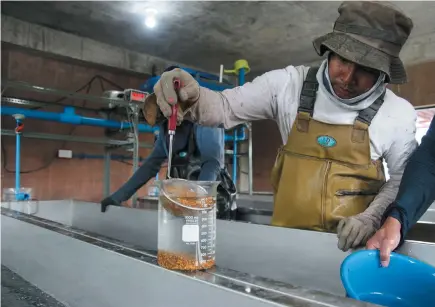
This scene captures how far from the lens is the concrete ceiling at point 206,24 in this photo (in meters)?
3.12

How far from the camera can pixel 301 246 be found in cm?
97

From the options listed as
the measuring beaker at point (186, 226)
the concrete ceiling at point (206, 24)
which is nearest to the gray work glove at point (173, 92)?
the measuring beaker at point (186, 226)

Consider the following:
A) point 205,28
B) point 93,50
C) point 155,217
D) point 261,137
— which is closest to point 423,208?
point 155,217

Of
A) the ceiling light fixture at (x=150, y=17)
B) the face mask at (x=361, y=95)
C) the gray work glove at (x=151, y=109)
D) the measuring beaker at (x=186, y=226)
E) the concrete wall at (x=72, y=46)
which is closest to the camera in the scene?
the measuring beaker at (x=186, y=226)

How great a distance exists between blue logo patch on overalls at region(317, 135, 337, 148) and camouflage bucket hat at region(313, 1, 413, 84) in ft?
0.71

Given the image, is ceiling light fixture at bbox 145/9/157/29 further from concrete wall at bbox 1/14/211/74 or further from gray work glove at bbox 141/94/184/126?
gray work glove at bbox 141/94/184/126

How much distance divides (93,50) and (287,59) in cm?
219

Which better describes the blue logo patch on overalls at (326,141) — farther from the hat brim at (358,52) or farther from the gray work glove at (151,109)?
the gray work glove at (151,109)

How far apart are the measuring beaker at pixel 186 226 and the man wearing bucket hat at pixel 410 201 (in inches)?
12.5

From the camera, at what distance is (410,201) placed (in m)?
0.79

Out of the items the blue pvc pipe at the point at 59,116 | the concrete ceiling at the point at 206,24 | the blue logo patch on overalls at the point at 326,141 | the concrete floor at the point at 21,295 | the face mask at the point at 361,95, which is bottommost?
the concrete floor at the point at 21,295

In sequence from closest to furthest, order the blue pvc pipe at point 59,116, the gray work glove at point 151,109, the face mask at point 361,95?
the gray work glove at point 151,109 < the face mask at point 361,95 < the blue pvc pipe at point 59,116

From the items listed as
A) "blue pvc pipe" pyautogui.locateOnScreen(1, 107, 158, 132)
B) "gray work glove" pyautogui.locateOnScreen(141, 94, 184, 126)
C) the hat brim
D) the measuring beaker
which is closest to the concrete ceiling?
"blue pvc pipe" pyautogui.locateOnScreen(1, 107, 158, 132)

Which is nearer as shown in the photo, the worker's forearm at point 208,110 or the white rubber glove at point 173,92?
the white rubber glove at point 173,92
